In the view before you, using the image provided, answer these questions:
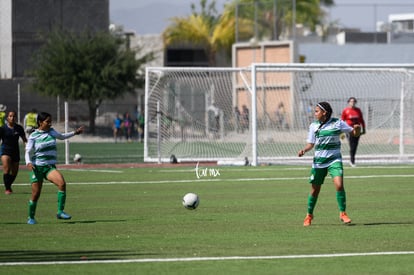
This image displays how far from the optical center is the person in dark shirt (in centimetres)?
2477

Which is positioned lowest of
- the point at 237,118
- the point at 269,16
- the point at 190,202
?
the point at 190,202

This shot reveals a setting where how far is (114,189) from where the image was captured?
1008 inches

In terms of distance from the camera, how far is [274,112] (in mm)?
38688

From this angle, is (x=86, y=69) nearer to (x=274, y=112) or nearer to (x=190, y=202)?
(x=274, y=112)

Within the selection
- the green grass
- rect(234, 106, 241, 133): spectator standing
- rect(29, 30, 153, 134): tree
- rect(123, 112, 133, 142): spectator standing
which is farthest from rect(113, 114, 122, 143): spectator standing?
the green grass

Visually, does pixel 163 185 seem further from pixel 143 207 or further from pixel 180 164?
pixel 180 164

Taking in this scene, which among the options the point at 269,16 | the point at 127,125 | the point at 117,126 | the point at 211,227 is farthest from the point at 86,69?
the point at 211,227

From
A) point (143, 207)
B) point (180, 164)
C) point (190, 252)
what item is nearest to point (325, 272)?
point (190, 252)

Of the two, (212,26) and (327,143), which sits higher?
Answer: (212,26)

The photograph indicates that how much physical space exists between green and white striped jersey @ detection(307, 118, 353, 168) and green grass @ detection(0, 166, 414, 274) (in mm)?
1039

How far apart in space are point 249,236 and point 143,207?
5.53 meters

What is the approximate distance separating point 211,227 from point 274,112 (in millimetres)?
22191

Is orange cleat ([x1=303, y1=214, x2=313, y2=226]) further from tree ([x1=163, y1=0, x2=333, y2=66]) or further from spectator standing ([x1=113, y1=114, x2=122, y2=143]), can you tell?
tree ([x1=163, y1=0, x2=333, y2=66])

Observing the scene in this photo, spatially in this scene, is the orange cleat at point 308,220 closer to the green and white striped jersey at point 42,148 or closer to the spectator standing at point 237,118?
the green and white striped jersey at point 42,148
